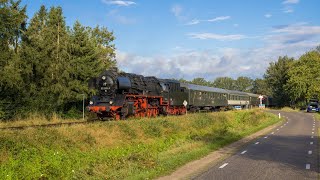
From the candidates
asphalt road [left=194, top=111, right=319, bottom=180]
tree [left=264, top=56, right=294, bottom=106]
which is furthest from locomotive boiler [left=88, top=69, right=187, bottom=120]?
tree [left=264, top=56, right=294, bottom=106]

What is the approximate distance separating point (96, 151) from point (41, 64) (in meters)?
16.8

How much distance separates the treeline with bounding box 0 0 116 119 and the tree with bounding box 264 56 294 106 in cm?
7874

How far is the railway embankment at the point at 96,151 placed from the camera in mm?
13680

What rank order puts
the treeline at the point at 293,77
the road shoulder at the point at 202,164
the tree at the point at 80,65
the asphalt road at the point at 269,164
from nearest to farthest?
1. the asphalt road at the point at 269,164
2. the road shoulder at the point at 202,164
3. the tree at the point at 80,65
4. the treeline at the point at 293,77

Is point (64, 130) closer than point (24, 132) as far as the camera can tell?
No

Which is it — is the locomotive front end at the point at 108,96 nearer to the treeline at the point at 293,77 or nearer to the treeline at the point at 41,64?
the treeline at the point at 41,64

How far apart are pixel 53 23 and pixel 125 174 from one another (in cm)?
3101

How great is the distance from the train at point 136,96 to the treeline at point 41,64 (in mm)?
4107

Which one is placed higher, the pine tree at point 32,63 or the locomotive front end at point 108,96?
the pine tree at point 32,63

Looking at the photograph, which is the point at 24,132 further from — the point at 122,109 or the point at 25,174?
the point at 122,109

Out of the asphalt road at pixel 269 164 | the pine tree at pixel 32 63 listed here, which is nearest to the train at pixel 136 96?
the pine tree at pixel 32 63

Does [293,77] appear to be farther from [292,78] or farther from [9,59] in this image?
[9,59]

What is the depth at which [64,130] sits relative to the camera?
62.4ft

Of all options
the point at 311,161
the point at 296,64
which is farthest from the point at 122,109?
the point at 296,64
